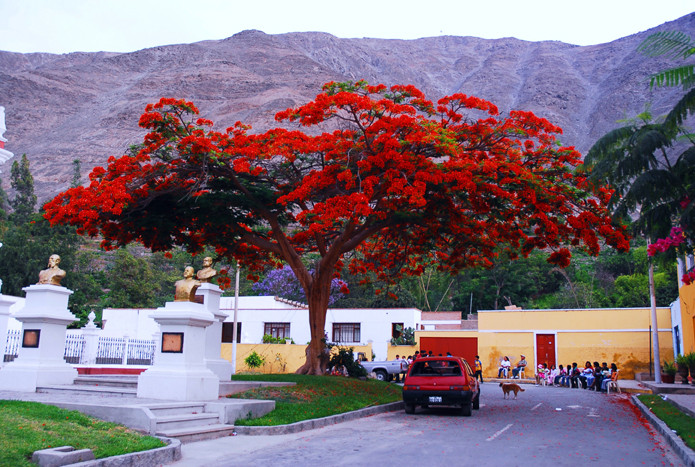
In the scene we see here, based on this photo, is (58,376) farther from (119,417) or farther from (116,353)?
(116,353)

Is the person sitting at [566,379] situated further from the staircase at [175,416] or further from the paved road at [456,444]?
the staircase at [175,416]

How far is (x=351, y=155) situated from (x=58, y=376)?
8731 mm

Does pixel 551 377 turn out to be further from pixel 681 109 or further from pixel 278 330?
pixel 681 109

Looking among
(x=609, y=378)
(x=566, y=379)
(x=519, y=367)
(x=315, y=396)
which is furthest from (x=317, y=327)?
(x=519, y=367)

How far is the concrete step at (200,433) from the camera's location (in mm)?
9584

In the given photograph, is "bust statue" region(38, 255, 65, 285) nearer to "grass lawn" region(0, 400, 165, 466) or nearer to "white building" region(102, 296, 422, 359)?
"grass lawn" region(0, 400, 165, 466)

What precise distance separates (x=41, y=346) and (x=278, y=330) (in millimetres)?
27430

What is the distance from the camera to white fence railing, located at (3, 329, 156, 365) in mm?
21875

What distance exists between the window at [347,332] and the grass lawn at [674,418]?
2363 cm

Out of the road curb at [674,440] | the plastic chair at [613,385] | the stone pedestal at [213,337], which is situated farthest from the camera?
the plastic chair at [613,385]

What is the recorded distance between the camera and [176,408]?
35.3 feet

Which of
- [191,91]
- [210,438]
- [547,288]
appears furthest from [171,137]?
[191,91]

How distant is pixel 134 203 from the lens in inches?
627

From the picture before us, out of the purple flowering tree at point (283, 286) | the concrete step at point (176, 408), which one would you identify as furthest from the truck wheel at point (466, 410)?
the purple flowering tree at point (283, 286)
